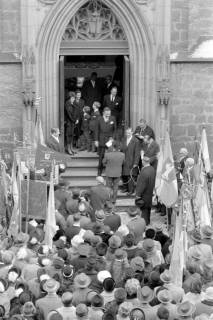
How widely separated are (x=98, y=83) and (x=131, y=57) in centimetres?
244

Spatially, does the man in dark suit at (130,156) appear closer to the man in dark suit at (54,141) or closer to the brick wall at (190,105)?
the brick wall at (190,105)

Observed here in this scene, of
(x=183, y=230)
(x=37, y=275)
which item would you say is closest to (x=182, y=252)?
(x=183, y=230)

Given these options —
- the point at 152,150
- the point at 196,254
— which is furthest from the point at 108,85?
the point at 196,254

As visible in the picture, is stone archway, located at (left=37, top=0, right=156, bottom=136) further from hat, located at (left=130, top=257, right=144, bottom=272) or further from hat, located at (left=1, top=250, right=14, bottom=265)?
hat, located at (left=130, top=257, right=144, bottom=272)

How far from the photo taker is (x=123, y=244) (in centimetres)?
1440

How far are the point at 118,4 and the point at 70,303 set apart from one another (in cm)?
1236

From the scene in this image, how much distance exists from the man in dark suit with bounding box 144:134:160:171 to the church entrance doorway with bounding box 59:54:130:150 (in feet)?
5.89

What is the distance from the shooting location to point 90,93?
2495 cm

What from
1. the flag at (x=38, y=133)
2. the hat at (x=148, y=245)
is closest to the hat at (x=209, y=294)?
the hat at (x=148, y=245)

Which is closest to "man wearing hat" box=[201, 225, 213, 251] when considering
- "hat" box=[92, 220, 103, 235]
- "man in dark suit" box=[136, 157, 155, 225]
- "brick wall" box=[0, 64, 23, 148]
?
"hat" box=[92, 220, 103, 235]

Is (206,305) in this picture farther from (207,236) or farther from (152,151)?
(152,151)

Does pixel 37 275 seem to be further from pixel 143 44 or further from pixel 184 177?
pixel 143 44

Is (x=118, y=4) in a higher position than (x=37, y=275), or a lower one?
higher

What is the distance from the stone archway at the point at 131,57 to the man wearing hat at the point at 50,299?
36.6ft
